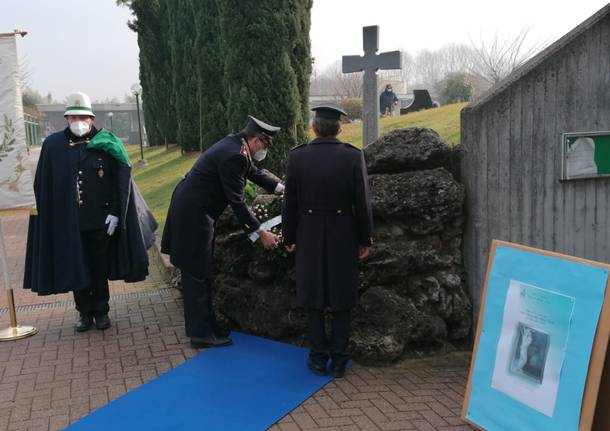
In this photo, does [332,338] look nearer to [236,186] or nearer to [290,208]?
[290,208]

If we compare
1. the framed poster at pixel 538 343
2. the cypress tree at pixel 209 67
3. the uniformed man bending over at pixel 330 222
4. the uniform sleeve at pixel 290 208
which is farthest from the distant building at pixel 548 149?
the cypress tree at pixel 209 67

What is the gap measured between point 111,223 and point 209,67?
1194cm

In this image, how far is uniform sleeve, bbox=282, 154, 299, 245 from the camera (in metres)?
4.09

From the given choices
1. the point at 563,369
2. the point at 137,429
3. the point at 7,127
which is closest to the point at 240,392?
the point at 137,429

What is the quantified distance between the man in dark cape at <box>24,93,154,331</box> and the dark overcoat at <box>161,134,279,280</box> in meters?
0.69

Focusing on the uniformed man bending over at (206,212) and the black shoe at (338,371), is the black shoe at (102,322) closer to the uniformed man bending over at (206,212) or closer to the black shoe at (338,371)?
the uniformed man bending over at (206,212)

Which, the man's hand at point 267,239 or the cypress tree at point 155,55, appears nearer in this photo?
the man's hand at point 267,239

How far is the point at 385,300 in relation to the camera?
4.41m

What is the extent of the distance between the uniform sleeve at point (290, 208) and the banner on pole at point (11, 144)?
7.28 ft

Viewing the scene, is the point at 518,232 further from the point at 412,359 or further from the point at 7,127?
the point at 7,127

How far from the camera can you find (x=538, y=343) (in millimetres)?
2975

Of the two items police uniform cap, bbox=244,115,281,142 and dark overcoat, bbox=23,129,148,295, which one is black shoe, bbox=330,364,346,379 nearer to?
police uniform cap, bbox=244,115,281,142

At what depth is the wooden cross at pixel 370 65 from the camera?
8.37 meters

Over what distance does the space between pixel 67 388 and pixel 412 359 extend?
2508 millimetres
